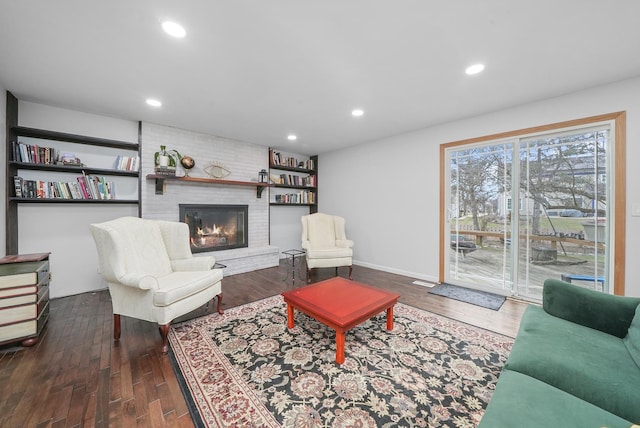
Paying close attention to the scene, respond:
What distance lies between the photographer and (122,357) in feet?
6.20

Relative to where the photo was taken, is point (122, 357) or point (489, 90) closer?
point (122, 357)

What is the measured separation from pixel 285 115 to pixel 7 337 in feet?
11.1

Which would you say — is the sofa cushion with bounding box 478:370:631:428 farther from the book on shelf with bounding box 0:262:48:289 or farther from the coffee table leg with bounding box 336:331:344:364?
the book on shelf with bounding box 0:262:48:289

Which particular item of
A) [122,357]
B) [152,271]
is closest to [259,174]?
[152,271]

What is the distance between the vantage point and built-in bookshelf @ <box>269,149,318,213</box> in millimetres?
5109

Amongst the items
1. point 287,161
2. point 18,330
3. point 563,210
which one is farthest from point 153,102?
point 563,210

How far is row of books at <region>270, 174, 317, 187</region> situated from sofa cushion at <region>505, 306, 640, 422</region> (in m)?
4.44

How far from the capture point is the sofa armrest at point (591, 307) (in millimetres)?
1427

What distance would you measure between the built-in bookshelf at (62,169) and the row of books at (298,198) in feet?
8.13

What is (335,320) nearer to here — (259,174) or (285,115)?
(285,115)

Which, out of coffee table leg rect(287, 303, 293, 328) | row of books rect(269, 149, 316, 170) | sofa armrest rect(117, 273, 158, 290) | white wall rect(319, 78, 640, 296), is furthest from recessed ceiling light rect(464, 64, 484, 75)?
row of books rect(269, 149, 316, 170)

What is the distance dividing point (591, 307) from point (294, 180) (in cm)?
471

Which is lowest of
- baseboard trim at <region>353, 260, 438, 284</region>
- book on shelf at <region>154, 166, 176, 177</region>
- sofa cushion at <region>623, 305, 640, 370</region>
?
baseboard trim at <region>353, 260, 438, 284</region>

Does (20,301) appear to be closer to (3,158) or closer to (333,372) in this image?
(3,158)
